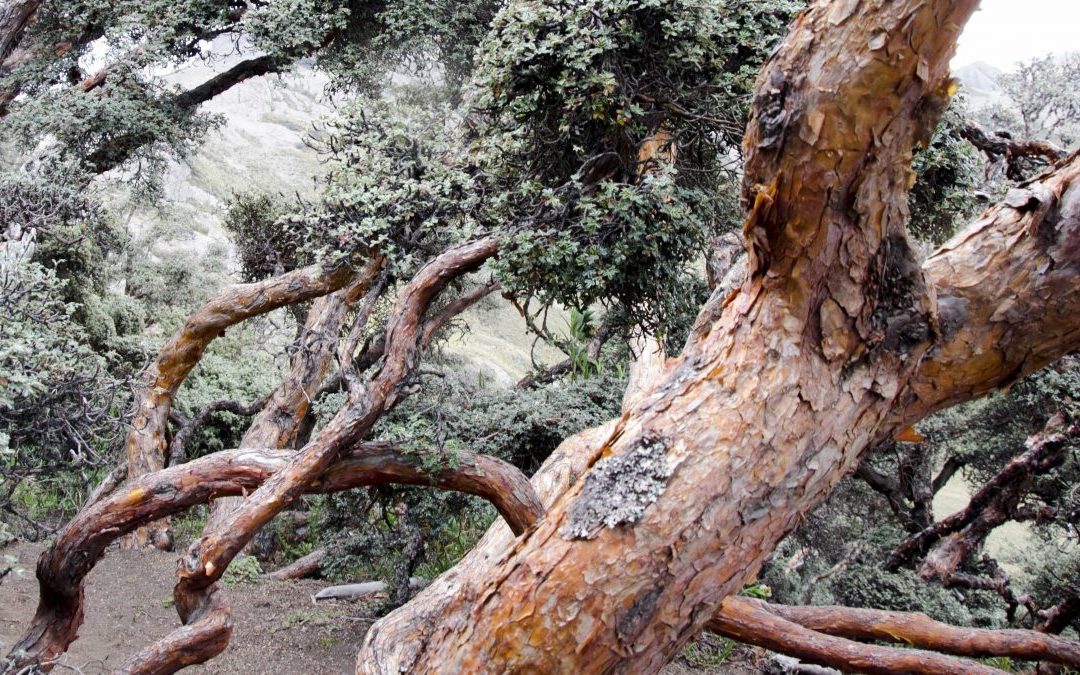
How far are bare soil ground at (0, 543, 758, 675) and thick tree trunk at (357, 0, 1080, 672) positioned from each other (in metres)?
4.17

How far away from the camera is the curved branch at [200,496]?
170 inches

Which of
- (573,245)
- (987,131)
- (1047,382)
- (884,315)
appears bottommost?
(1047,382)

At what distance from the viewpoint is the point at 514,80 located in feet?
14.4

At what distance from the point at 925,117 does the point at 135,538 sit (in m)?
8.68

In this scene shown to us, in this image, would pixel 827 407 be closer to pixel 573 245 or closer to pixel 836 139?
pixel 836 139

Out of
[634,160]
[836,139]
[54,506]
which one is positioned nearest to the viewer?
[836,139]

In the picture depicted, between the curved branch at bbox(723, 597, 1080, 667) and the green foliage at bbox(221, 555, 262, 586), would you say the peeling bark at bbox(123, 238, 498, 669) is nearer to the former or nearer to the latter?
the curved branch at bbox(723, 597, 1080, 667)

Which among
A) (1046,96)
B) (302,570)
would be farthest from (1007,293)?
(1046,96)

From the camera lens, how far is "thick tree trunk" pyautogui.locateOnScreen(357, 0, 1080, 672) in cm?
206

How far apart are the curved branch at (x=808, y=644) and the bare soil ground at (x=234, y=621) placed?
4.23ft

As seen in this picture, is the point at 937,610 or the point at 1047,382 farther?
the point at 937,610

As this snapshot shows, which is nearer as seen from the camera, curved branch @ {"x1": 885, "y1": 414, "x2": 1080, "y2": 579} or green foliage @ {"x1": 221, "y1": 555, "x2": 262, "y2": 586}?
curved branch @ {"x1": 885, "y1": 414, "x2": 1080, "y2": 579}

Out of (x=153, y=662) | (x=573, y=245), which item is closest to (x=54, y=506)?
(x=153, y=662)

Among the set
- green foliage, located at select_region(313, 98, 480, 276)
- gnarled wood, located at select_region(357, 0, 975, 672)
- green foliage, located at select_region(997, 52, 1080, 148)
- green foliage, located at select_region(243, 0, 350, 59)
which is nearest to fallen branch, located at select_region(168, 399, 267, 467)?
green foliage, located at select_region(243, 0, 350, 59)
